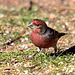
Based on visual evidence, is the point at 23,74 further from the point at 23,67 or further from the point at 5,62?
the point at 5,62

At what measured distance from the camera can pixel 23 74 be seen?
13.7 ft

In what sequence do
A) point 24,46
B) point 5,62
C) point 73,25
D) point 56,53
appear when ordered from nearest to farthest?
point 5,62, point 56,53, point 24,46, point 73,25

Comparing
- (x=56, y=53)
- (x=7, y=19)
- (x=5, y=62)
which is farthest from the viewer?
(x=7, y=19)

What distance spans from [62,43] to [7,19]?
255cm

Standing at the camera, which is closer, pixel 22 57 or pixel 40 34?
pixel 40 34

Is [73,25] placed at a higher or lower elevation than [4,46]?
higher

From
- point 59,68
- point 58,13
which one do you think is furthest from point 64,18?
point 59,68

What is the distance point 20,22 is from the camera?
22.5ft

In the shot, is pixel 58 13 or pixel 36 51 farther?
pixel 58 13

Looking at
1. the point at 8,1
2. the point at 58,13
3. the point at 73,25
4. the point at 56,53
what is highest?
the point at 8,1

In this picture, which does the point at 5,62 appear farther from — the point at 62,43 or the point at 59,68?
the point at 62,43

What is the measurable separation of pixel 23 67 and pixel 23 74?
259 mm

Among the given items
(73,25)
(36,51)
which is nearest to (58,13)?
(73,25)

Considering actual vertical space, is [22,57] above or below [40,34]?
below
